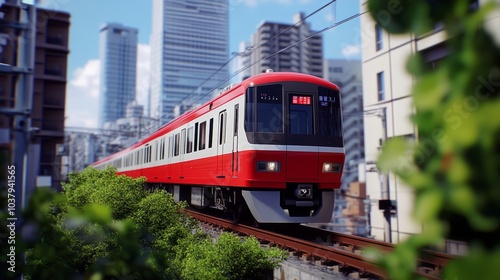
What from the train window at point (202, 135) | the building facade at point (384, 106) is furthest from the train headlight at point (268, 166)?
the building facade at point (384, 106)

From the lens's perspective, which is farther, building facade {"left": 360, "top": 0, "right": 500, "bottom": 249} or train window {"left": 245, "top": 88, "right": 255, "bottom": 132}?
building facade {"left": 360, "top": 0, "right": 500, "bottom": 249}

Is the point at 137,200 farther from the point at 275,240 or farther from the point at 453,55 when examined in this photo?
the point at 453,55

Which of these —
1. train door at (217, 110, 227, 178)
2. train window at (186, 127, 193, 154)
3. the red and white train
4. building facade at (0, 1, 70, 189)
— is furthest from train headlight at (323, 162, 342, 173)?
building facade at (0, 1, 70, 189)

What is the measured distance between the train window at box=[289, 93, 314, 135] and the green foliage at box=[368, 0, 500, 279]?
700 cm

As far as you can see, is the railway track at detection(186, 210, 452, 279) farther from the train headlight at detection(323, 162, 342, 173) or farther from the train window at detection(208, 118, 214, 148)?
the train window at detection(208, 118, 214, 148)

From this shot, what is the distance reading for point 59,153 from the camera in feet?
87.0

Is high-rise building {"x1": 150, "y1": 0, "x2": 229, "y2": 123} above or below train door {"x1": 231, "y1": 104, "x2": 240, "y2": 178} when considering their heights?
above

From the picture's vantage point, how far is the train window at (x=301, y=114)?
26.6 feet

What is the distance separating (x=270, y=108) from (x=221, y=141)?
1668 millimetres

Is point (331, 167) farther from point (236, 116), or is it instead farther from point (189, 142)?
point (189, 142)

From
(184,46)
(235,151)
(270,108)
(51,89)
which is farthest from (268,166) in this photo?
(184,46)

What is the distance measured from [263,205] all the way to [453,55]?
7142 millimetres

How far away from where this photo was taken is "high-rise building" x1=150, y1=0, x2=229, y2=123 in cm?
11638

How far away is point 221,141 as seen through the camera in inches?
359
